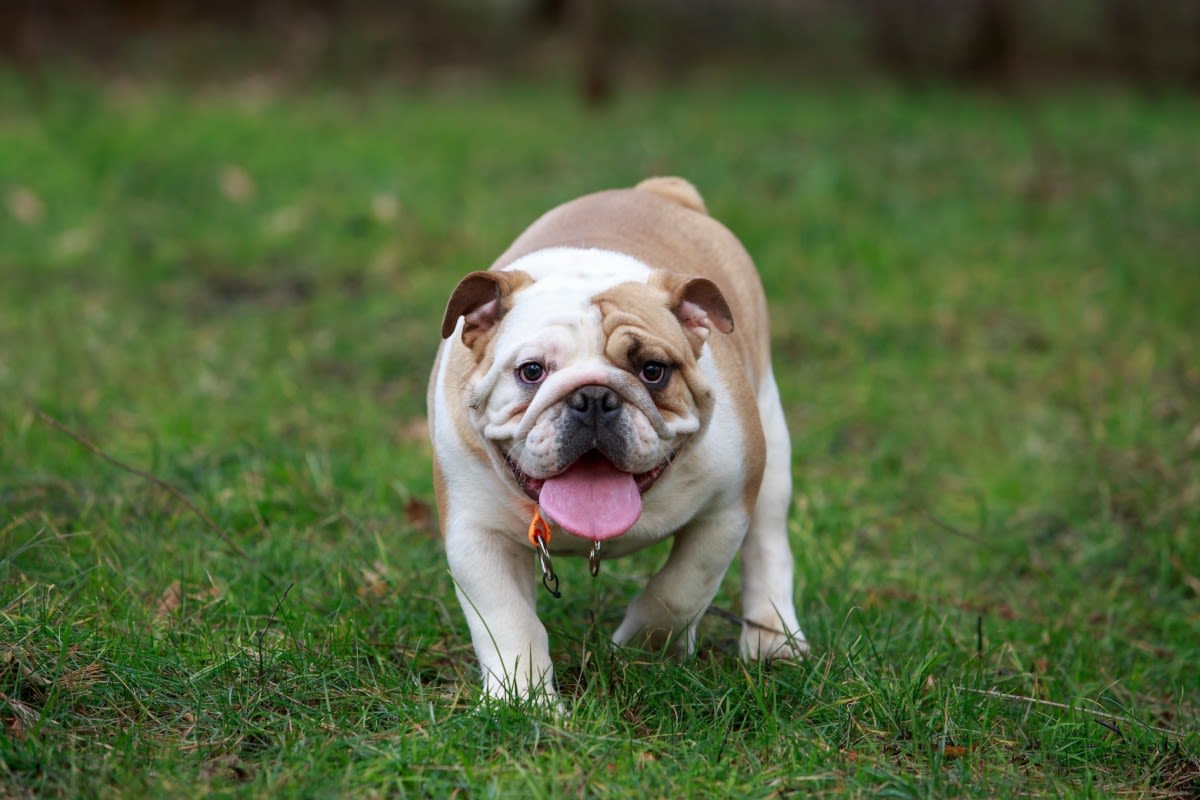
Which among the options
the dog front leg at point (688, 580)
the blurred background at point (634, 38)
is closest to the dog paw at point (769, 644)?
the dog front leg at point (688, 580)

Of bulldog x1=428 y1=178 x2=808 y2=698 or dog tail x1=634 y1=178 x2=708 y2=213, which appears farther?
dog tail x1=634 y1=178 x2=708 y2=213

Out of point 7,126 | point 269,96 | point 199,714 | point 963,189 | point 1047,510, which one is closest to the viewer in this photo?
point 199,714

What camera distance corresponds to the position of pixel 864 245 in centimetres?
787

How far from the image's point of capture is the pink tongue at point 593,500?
3123 mm

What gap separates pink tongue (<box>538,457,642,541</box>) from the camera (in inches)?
123

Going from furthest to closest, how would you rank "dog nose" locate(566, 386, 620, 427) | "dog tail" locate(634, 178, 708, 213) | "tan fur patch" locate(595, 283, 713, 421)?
1. "dog tail" locate(634, 178, 708, 213)
2. "tan fur patch" locate(595, 283, 713, 421)
3. "dog nose" locate(566, 386, 620, 427)

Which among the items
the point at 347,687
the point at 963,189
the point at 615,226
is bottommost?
the point at 963,189

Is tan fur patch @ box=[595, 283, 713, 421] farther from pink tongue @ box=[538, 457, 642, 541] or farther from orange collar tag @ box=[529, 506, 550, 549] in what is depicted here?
orange collar tag @ box=[529, 506, 550, 549]

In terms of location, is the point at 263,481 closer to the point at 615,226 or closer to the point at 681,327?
the point at 615,226

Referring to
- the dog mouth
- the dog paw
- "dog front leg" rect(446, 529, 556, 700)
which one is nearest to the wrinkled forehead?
the dog mouth

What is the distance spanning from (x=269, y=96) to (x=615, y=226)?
9685 mm

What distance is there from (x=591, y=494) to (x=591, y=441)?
0.47 feet

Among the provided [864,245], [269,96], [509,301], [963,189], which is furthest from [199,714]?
[269,96]

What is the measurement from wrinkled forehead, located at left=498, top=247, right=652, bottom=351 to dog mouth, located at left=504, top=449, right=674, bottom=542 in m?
0.29
